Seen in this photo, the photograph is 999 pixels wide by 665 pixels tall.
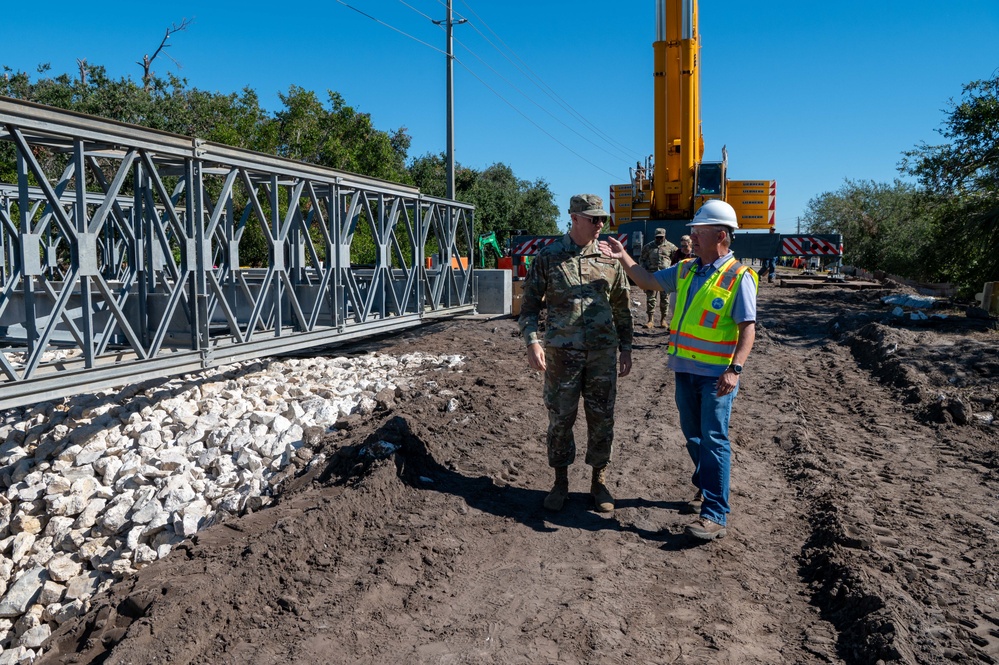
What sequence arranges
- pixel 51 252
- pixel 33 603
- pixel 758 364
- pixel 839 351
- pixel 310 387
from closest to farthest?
pixel 33 603 → pixel 51 252 → pixel 310 387 → pixel 758 364 → pixel 839 351

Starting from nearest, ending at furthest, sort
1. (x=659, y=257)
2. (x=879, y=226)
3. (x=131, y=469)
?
(x=131, y=469), (x=659, y=257), (x=879, y=226)

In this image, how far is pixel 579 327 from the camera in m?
4.93

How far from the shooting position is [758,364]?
10984mm

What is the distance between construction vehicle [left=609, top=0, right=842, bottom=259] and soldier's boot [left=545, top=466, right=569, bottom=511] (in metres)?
10.9

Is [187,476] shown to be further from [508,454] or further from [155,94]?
[155,94]

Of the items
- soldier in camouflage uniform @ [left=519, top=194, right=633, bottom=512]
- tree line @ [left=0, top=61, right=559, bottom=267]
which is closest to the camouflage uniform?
soldier in camouflage uniform @ [left=519, top=194, right=633, bottom=512]

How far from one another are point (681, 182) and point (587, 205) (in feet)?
43.1

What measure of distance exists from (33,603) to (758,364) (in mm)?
9158

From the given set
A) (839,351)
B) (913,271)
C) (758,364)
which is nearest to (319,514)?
(758,364)

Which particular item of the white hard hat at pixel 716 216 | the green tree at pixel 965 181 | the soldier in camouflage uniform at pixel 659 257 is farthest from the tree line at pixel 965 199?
the white hard hat at pixel 716 216

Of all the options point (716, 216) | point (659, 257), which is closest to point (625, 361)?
point (716, 216)

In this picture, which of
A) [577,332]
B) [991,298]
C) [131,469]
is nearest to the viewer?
[577,332]

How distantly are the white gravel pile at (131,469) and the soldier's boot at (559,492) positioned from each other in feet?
9.34

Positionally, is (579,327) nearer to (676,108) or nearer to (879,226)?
(676,108)
